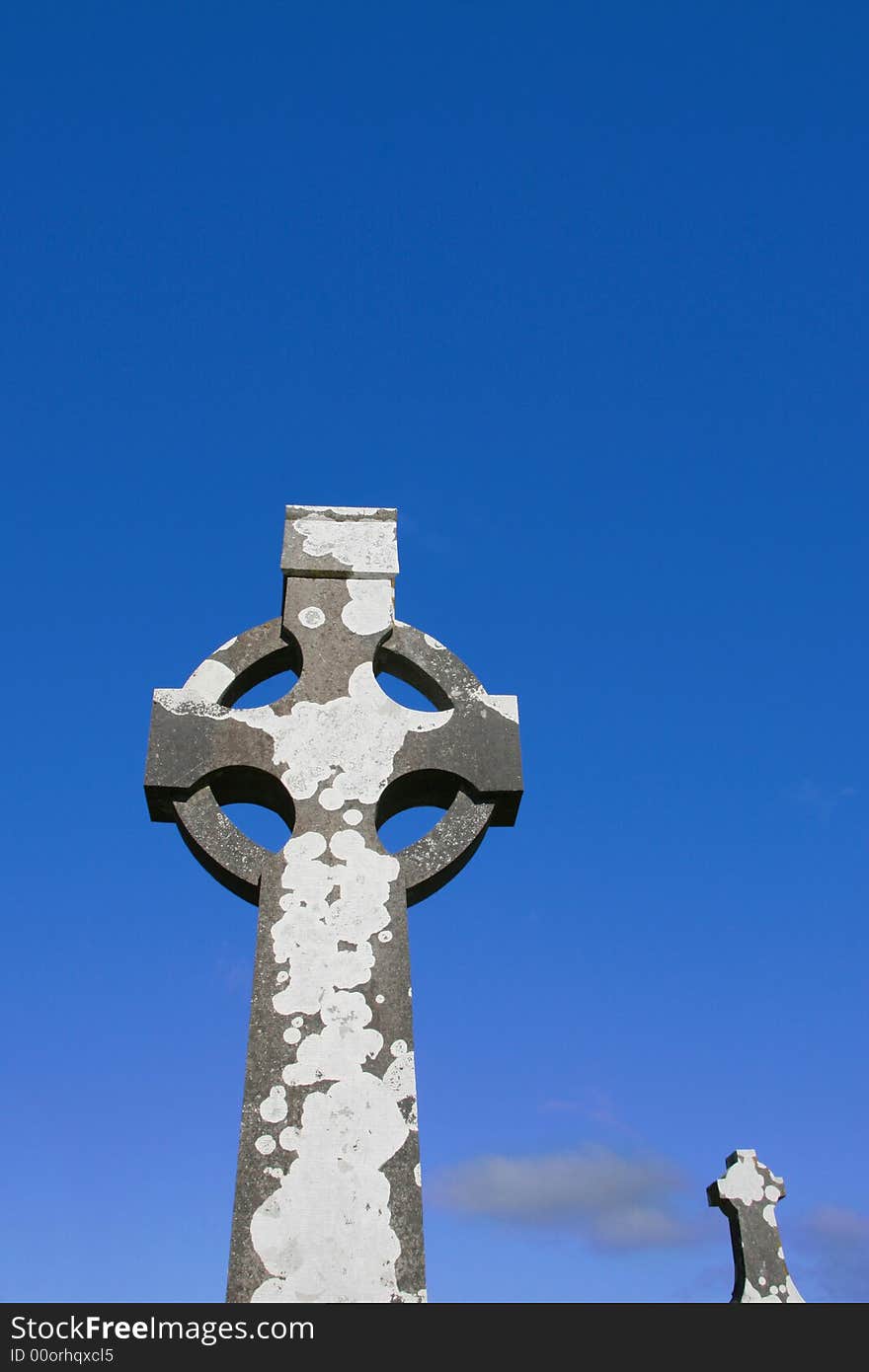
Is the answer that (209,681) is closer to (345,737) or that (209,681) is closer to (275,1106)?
(345,737)

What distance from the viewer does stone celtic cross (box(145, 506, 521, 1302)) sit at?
4.64 meters

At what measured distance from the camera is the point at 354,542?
6.47 metres

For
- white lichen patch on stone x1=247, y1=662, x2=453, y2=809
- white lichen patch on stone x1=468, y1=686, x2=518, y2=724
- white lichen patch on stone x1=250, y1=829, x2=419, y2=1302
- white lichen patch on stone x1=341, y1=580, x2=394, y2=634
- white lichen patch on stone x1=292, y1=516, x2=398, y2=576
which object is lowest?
white lichen patch on stone x1=250, y1=829, x2=419, y2=1302

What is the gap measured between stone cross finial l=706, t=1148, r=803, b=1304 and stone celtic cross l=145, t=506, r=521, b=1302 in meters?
5.09

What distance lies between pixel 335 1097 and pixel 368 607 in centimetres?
250

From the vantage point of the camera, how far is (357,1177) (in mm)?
4734

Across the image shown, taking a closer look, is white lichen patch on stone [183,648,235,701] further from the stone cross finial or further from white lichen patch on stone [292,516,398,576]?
the stone cross finial

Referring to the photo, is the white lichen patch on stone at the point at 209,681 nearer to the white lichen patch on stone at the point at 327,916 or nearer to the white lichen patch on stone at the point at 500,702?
the white lichen patch on stone at the point at 327,916

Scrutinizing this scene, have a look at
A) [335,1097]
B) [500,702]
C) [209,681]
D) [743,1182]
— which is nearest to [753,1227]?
[743,1182]

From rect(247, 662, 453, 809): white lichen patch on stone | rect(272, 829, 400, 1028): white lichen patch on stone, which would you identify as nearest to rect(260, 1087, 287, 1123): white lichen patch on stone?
rect(272, 829, 400, 1028): white lichen patch on stone

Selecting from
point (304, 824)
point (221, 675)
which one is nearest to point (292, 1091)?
point (304, 824)

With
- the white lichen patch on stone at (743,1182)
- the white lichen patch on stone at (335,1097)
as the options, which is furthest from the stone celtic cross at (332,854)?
the white lichen patch on stone at (743,1182)
